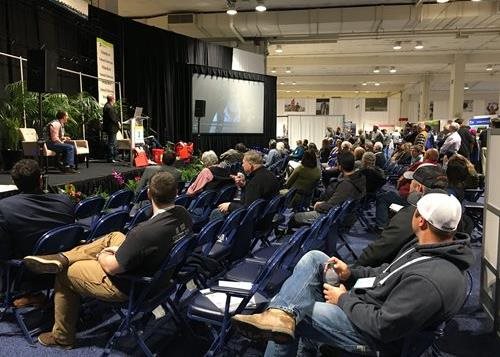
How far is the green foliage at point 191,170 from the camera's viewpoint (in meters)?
8.91

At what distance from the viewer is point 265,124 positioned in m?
16.5

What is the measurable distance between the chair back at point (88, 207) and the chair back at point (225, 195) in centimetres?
132

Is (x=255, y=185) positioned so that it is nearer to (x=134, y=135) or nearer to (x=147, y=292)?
(x=147, y=292)

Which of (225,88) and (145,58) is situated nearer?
(145,58)

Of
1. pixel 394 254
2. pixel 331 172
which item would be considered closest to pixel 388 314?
pixel 394 254

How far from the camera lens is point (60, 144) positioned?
7730 mm

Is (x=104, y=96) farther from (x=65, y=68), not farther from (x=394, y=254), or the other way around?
(x=394, y=254)

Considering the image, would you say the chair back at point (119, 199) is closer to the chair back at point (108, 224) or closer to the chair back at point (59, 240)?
the chair back at point (108, 224)

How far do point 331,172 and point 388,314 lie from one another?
6.02 metres

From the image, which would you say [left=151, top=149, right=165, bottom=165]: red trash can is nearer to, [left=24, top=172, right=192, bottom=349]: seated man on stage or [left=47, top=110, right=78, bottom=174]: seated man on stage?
[left=47, top=110, right=78, bottom=174]: seated man on stage

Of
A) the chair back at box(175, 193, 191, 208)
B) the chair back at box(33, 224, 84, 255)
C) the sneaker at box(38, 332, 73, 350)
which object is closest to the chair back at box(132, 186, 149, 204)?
the chair back at box(175, 193, 191, 208)

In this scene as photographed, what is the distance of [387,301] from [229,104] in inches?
537

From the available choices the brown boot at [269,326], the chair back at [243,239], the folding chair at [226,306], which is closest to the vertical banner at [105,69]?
the chair back at [243,239]

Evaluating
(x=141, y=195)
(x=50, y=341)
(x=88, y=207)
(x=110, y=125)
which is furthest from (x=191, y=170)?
(x=50, y=341)
